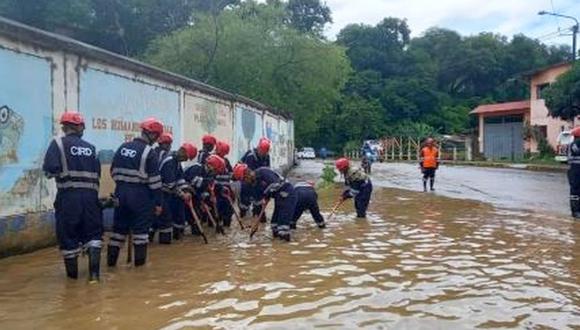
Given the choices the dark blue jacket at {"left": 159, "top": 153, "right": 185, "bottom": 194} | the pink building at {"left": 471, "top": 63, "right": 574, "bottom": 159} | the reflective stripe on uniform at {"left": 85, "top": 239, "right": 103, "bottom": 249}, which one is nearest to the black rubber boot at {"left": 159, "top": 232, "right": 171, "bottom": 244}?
the dark blue jacket at {"left": 159, "top": 153, "right": 185, "bottom": 194}

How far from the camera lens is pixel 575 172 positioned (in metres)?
12.6

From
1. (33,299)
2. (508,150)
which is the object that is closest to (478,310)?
(33,299)

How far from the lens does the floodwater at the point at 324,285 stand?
210 inches

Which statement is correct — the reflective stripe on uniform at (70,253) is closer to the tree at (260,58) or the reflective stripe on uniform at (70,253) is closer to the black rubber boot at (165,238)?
the black rubber boot at (165,238)

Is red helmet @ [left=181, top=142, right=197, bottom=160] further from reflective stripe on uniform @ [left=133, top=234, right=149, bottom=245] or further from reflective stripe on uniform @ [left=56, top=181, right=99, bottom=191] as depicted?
reflective stripe on uniform @ [left=56, top=181, right=99, bottom=191]

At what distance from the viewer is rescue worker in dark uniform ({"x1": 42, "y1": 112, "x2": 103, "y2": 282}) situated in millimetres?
6684

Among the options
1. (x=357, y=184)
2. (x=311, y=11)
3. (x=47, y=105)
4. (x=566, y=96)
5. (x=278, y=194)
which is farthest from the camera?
(x=311, y=11)

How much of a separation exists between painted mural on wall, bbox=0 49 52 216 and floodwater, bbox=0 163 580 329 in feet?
2.66

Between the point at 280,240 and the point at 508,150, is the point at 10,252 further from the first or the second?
the point at 508,150

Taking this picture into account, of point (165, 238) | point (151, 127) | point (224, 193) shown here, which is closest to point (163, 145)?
point (165, 238)

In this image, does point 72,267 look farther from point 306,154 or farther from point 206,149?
point 306,154

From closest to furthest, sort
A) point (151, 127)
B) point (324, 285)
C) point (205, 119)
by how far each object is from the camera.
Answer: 1. point (324, 285)
2. point (151, 127)
3. point (205, 119)

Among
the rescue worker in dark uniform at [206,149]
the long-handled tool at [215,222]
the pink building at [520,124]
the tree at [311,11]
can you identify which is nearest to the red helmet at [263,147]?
the rescue worker in dark uniform at [206,149]

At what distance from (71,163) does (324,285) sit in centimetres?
291
